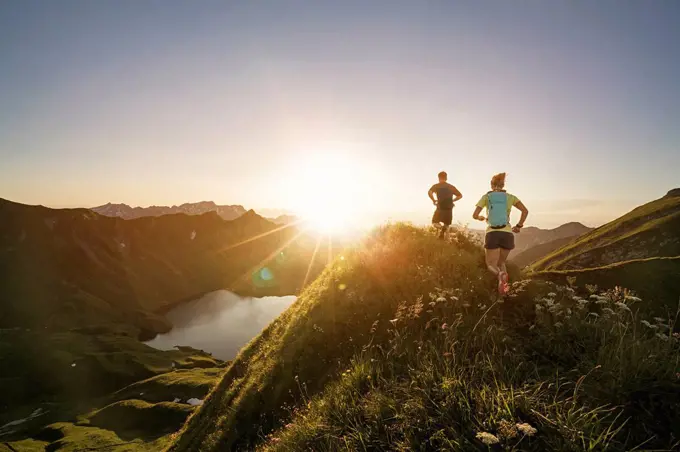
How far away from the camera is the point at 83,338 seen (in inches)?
5094

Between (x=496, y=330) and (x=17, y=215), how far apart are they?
262519 mm

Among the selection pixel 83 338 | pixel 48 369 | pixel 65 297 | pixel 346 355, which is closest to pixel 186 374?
pixel 48 369

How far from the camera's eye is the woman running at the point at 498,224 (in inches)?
404

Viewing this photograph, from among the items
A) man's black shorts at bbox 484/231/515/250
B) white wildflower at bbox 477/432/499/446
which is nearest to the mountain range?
white wildflower at bbox 477/432/499/446

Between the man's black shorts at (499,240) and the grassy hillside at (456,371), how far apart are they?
93 cm

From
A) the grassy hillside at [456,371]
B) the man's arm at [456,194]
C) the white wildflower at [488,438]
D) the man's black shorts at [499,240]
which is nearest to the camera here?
the white wildflower at [488,438]

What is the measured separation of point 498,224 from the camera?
408 inches

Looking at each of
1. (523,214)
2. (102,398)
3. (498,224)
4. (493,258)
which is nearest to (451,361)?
(493,258)

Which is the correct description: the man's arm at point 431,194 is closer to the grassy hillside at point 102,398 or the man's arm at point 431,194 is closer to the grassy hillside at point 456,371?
the grassy hillside at point 456,371

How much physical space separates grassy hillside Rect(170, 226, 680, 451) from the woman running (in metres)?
0.68

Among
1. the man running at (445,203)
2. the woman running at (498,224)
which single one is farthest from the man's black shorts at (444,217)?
the woman running at (498,224)

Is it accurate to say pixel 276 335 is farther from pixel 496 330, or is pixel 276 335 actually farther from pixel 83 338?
pixel 83 338

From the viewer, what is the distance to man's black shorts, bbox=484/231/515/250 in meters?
10.2

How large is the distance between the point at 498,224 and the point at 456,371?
5.84 metres
